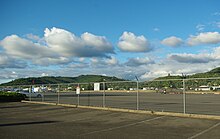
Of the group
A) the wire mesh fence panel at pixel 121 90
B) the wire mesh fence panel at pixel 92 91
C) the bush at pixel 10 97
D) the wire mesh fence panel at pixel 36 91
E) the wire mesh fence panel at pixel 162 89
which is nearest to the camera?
the wire mesh fence panel at pixel 162 89

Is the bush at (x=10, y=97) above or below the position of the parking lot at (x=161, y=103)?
above

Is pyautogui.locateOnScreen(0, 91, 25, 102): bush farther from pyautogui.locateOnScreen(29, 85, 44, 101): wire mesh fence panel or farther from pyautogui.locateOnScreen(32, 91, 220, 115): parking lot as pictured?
pyautogui.locateOnScreen(32, 91, 220, 115): parking lot

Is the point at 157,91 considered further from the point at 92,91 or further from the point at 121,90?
the point at 92,91

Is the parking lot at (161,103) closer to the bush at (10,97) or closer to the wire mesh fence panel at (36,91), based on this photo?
the wire mesh fence panel at (36,91)

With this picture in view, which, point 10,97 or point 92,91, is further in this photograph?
point 10,97

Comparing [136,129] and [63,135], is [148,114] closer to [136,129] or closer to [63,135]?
[136,129]

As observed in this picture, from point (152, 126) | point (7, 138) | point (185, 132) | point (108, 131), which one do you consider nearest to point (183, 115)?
point (152, 126)

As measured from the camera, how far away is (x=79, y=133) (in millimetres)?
9977

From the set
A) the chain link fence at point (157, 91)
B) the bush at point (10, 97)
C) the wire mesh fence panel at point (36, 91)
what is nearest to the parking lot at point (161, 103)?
the chain link fence at point (157, 91)

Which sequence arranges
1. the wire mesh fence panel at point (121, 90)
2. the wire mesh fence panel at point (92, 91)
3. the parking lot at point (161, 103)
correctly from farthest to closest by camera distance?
the wire mesh fence panel at point (92, 91)
the wire mesh fence panel at point (121, 90)
the parking lot at point (161, 103)

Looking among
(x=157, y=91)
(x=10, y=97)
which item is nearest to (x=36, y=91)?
(x=10, y=97)

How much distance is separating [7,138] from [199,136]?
253 inches

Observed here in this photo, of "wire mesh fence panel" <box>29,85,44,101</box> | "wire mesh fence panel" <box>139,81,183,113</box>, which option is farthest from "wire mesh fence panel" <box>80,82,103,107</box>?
"wire mesh fence panel" <box>29,85,44,101</box>

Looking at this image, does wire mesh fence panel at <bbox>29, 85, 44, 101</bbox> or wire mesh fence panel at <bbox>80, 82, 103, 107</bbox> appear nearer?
wire mesh fence panel at <bbox>80, 82, 103, 107</bbox>
